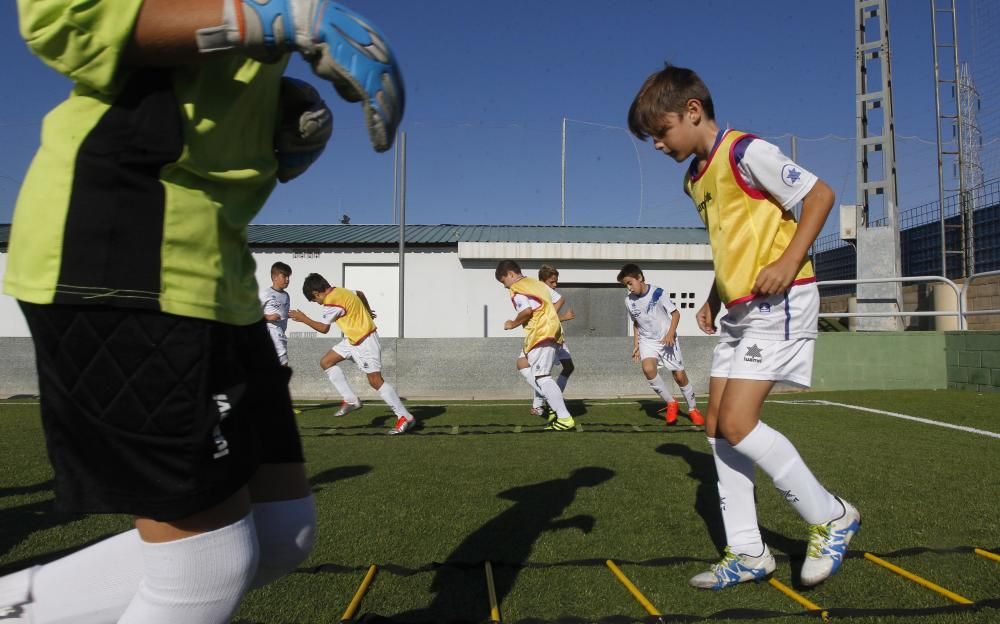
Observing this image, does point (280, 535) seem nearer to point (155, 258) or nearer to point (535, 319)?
point (155, 258)

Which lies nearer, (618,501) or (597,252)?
(618,501)

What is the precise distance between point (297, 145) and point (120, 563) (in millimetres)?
869

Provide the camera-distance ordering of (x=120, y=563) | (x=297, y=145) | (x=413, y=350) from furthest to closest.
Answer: (x=413, y=350) → (x=297, y=145) → (x=120, y=563)

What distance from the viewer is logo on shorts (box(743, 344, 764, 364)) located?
111 inches

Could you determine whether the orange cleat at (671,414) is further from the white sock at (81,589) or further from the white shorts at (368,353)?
the white sock at (81,589)

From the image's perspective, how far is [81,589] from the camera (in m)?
1.34

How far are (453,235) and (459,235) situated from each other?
1.10ft

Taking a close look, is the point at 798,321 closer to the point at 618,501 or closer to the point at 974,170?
the point at 618,501

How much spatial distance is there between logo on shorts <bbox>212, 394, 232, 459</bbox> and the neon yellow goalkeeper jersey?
0.14 meters

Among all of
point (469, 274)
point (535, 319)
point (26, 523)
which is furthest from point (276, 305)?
point (469, 274)

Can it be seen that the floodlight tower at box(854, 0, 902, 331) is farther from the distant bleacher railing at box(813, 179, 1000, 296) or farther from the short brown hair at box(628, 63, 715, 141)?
the short brown hair at box(628, 63, 715, 141)

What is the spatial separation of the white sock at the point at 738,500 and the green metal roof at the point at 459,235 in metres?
16.6

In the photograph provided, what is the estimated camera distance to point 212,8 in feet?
3.67

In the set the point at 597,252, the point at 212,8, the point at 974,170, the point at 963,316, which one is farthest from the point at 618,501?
the point at 974,170
